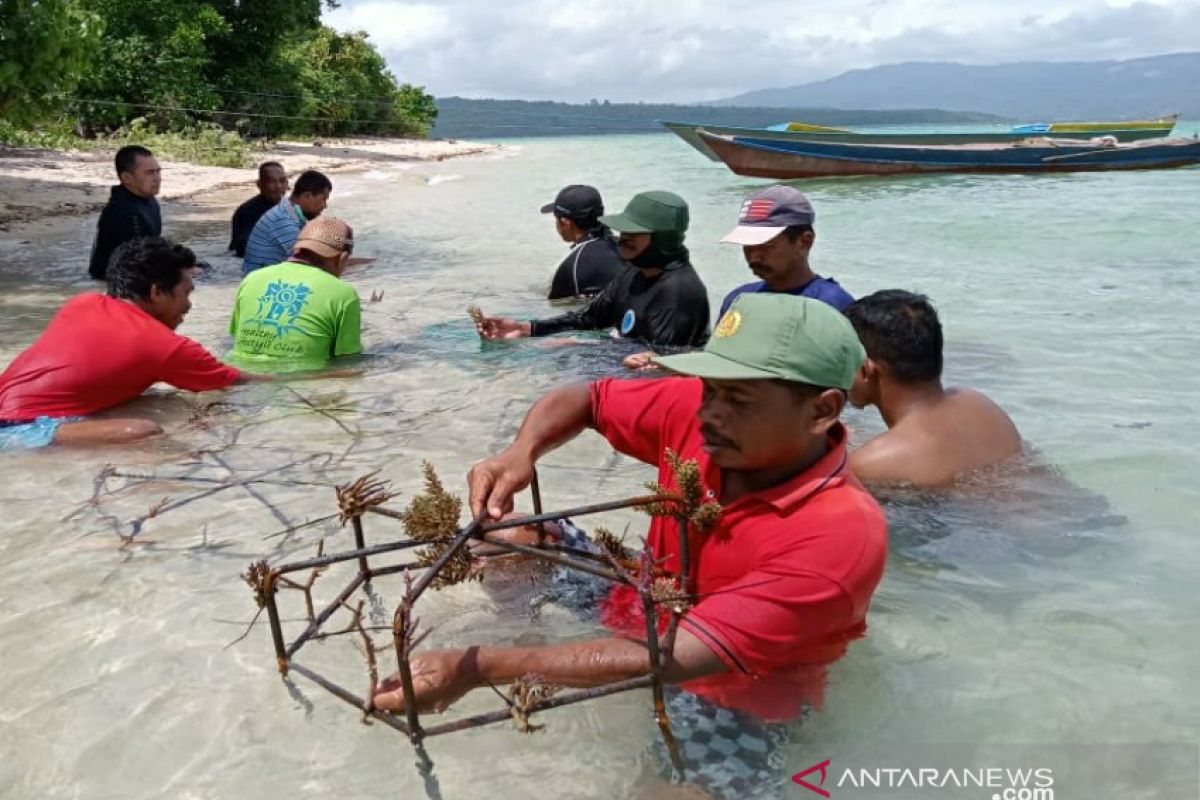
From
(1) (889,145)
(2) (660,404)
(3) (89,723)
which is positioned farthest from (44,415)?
(1) (889,145)

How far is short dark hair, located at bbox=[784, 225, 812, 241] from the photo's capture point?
14.6ft

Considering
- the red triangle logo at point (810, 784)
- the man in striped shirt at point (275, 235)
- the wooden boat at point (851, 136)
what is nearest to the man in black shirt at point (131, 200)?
the man in striped shirt at point (275, 235)

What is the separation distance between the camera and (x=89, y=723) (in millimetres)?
2598

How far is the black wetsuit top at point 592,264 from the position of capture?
6.66 meters

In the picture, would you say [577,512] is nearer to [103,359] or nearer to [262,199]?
[103,359]

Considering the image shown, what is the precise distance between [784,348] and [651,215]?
3.28 m

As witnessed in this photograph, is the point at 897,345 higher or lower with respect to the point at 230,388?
higher

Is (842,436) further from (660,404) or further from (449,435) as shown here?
(449,435)

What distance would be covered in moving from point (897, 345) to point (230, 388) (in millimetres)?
3804

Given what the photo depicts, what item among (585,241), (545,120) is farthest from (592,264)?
(545,120)

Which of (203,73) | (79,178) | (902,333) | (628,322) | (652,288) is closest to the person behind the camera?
(902,333)

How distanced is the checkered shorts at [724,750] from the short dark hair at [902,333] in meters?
1.53

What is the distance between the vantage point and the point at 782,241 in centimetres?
446

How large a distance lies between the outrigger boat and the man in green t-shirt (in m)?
16.2
